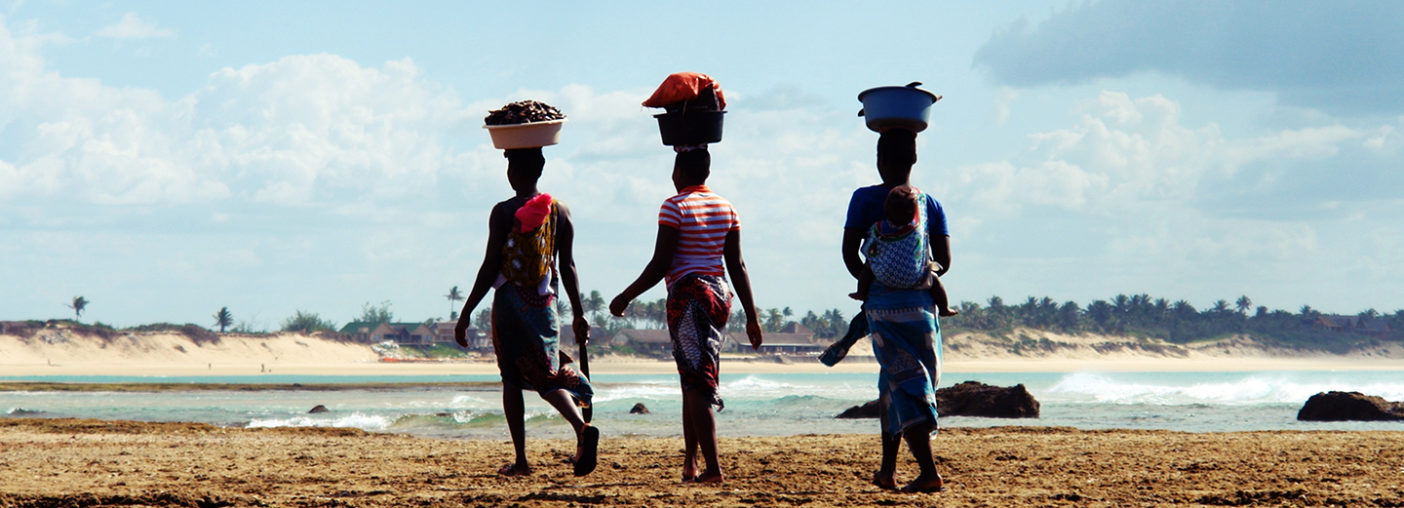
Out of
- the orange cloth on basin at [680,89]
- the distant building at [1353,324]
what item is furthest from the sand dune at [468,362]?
the orange cloth on basin at [680,89]

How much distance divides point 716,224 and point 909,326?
1.08 meters

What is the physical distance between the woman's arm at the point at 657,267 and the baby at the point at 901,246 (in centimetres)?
95

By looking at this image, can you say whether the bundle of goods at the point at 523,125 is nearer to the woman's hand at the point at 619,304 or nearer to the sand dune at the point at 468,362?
the woman's hand at the point at 619,304

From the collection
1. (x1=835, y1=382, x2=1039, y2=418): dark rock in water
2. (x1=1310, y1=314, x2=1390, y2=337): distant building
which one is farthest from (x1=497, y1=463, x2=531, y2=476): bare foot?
(x1=1310, y1=314, x2=1390, y2=337): distant building

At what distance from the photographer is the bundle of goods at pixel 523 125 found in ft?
21.3

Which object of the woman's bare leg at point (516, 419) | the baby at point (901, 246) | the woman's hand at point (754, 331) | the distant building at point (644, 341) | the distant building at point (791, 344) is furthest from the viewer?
the distant building at point (791, 344)

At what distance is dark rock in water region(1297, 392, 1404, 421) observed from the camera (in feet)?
59.3

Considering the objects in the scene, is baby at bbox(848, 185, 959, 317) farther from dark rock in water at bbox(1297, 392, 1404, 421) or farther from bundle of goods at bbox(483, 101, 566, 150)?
dark rock in water at bbox(1297, 392, 1404, 421)

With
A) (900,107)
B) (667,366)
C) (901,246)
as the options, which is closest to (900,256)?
(901,246)

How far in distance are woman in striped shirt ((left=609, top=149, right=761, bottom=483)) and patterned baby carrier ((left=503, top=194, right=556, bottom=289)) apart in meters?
0.62

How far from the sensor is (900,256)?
5.65 m

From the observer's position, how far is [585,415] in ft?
21.6

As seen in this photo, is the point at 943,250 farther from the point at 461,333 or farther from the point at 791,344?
the point at 791,344

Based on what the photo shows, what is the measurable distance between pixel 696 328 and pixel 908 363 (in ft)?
3.42
